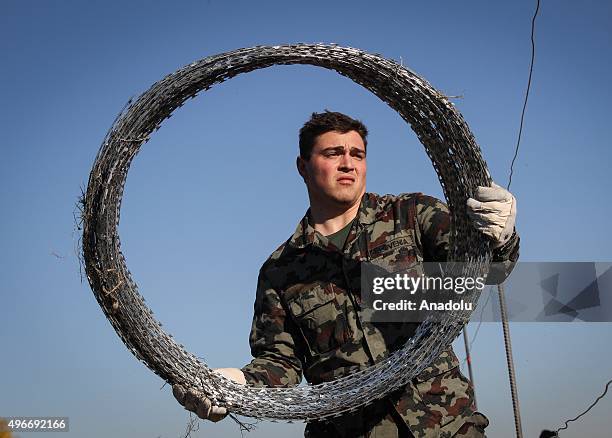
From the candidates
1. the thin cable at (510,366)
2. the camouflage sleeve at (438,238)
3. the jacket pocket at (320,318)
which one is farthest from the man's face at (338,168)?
the thin cable at (510,366)

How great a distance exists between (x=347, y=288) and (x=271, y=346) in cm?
62

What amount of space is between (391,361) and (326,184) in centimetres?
114

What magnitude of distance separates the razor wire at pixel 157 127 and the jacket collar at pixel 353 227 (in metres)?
0.43

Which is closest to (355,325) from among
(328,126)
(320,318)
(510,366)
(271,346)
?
(320,318)

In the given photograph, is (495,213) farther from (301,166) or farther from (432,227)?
(301,166)

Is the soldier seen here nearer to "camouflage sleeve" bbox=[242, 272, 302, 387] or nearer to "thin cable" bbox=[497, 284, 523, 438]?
"camouflage sleeve" bbox=[242, 272, 302, 387]

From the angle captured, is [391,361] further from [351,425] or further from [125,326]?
[125,326]

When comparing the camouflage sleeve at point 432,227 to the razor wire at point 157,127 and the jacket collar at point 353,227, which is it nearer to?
the razor wire at point 157,127

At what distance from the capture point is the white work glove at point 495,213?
14.1 ft

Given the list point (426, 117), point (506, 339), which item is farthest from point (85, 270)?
point (506, 339)

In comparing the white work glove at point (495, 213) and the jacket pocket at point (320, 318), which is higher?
the white work glove at point (495, 213)

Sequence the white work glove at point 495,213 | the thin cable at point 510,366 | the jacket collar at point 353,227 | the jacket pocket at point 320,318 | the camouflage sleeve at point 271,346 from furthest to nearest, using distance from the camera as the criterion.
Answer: the thin cable at point 510,366 → the jacket collar at point 353,227 → the camouflage sleeve at point 271,346 → the jacket pocket at point 320,318 → the white work glove at point 495,213

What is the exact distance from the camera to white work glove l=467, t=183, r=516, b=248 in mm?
4305

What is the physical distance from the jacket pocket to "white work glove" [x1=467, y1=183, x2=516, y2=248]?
0.94 m
